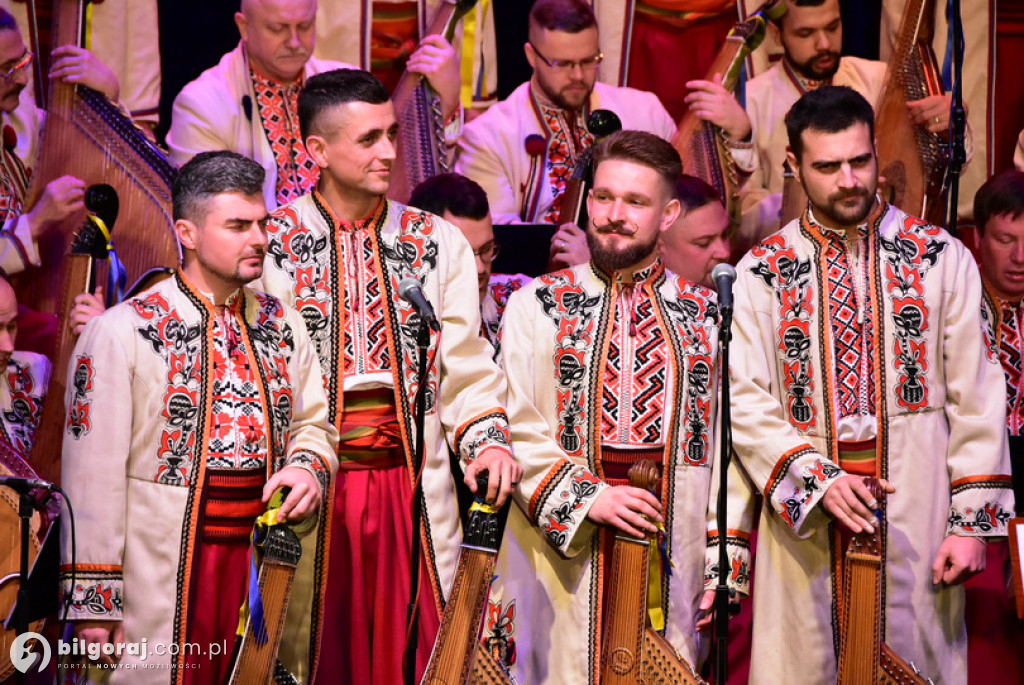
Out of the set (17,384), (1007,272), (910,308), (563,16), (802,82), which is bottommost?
(17,384)

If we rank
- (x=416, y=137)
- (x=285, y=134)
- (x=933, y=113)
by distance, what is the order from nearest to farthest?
(x=933, y=113) → (x=416, y=137) → (x=285, y=134)

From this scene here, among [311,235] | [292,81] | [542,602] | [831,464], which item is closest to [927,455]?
[831,464]

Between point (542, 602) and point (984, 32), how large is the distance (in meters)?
3.96

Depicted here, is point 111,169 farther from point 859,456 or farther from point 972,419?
point 972,419

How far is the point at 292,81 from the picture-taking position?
5809 millimetres

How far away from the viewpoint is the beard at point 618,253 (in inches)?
162

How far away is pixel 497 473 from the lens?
3729mm

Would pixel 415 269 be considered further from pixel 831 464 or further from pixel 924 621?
pixel 924 621

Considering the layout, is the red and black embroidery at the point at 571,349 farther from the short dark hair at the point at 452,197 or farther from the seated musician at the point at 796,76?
the seated musician at the point at 796,76

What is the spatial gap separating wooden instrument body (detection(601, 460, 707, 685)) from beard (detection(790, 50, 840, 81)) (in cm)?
299

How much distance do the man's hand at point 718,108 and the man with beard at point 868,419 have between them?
1363mm

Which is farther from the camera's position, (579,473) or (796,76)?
(796,76)

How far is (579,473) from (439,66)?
211 cm

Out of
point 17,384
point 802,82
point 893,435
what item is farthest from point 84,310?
point 802,82
